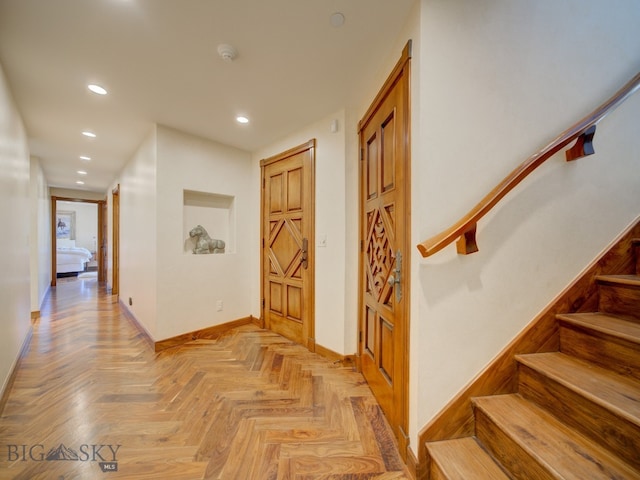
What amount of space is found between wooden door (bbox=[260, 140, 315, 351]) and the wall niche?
1.64ft

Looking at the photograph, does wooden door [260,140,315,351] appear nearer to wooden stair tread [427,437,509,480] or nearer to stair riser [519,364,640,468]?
wooden stair tread [427,437,509,480]

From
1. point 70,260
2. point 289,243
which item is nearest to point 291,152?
point 289,243

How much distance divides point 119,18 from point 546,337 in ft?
9.61

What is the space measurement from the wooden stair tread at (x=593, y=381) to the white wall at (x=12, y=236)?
132 inches

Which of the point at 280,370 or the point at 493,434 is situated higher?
the point at 493,434

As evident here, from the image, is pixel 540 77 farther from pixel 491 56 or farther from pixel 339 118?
pixel 339 118

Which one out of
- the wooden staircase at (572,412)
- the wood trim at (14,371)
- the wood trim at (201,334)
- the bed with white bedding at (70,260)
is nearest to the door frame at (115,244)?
the wood trim at (14,371)

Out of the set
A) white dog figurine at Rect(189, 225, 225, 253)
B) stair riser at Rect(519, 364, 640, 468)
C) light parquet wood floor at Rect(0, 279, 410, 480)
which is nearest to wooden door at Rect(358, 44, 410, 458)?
light parquet wood floor at Rect(0, 279, 410, 480)

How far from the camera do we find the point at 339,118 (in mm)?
2379

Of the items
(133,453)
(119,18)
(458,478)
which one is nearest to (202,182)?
(119,18)

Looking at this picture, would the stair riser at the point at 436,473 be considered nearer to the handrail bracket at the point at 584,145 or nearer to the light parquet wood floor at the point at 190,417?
the light parquet wood floor at the point at 190,417

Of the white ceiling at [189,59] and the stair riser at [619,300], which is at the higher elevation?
the white ceiling at [189,59]

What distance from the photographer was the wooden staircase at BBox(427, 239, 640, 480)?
2.87 feet

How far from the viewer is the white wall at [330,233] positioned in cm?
237
